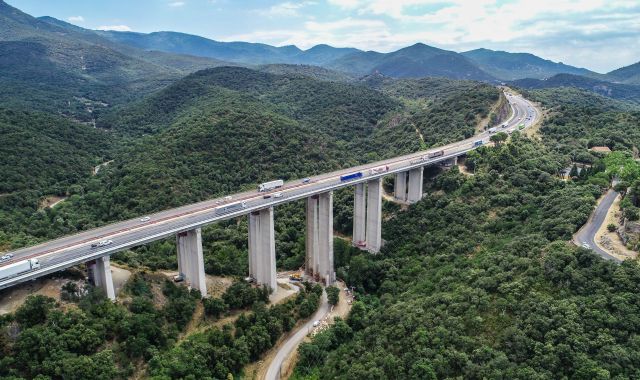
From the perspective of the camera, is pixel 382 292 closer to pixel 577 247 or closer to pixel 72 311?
pixel 577 247

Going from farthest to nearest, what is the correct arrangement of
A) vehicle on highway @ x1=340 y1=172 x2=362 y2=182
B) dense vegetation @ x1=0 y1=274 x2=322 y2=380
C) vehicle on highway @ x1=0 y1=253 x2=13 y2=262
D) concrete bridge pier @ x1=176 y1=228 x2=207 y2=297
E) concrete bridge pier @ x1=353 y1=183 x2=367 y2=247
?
concrete bridge pier @ x1=353 y1=183 x2=367 y2=247 → vehicle on highway @ x1=340 y1=172 x2=362 y2=182 → concrete bridge pier @ x1=176 y1=228 x2=207 y2=297 → vehicle on highway @ x1=0 y1=253 x2=13 y2=262 → dense vegetation @ x1=0 y1=274 x2=322 y2=380

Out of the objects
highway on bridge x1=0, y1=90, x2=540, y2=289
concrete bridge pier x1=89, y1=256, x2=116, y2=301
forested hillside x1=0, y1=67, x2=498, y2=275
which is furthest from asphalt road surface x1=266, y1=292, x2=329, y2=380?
concrete bridge pier x1=89, y1=256, x2=116, y2=301

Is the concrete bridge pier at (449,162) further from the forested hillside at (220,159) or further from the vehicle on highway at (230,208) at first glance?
the vehicle on highway at (230,208)

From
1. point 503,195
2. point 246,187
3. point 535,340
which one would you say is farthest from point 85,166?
point 535,340

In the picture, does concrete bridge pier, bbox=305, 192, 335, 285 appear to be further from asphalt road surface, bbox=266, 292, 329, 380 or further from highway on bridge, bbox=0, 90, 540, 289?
asphalt road surface, bbox=266, 292, 329, 380

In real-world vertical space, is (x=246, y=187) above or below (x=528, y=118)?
below

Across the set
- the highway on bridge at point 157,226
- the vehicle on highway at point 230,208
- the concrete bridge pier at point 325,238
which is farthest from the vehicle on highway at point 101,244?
the concrete bridge pier at point 325,238
